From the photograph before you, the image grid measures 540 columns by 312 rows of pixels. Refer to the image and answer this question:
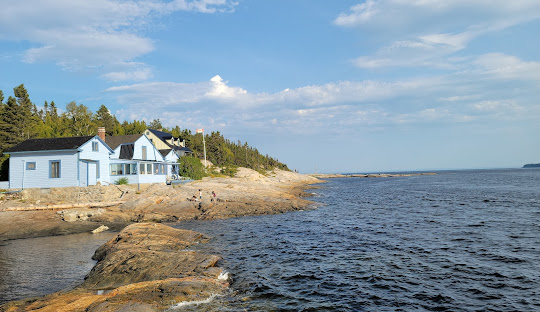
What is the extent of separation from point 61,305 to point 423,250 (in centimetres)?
1818

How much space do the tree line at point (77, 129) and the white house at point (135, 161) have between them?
43.8 ft

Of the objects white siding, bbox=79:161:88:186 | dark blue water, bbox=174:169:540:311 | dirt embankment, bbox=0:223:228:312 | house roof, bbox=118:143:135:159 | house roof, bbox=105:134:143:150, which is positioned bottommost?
dark blue water, bbox=174:169:540:311

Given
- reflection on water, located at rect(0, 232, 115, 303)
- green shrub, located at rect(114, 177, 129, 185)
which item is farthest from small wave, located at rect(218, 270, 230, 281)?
green shrub, located at rect(114, 177, 129, 185)

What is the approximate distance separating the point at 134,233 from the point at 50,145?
2653 cm

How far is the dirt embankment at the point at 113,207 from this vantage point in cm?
2739

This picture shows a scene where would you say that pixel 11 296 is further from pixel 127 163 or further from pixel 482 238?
pixel 127 163

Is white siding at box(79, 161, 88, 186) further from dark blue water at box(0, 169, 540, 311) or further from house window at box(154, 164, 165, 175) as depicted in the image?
dark blue water at box(0, 169, 540, 311)

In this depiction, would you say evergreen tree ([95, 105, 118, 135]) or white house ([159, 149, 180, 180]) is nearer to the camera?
white house ([159, 149, 180, 180])

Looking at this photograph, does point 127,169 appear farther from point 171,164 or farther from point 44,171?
point 171,164

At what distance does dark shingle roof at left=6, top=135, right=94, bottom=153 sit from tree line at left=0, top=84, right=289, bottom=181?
6457mm

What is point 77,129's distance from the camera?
238ft

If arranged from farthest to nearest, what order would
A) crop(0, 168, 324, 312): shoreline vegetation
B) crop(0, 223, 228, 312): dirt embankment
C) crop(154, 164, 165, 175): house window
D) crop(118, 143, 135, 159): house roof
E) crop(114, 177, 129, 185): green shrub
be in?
crop(154, 164, 165, 175): house window, crop(118, 143, 135, 159): house roof, crop(114, 177, 129, 185): green shrub, crop(0, 168, 324, 312): shoreline vegetation, crop(0, 223, 228, 312): dirt embankment

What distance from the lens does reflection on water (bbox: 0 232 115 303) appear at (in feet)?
45.4

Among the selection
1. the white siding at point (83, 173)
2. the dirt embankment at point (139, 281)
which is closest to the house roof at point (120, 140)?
the white siding at point (83, 173)
